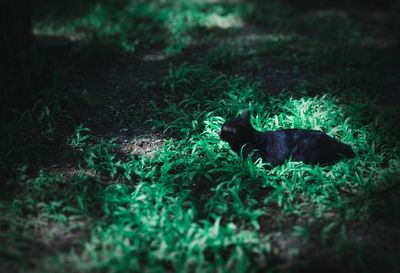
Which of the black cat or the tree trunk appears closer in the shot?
the black cat

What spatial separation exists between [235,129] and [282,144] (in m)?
0.50

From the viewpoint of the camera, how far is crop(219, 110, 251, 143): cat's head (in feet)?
12.2

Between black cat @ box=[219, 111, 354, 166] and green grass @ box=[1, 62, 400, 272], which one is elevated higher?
black cat @ box=[219, 111, 354, 166]

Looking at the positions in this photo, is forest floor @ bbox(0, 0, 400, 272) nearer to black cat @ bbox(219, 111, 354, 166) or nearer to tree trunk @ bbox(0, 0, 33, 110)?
black cat @ bbox(219, 111, 354, 166)

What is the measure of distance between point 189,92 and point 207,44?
169 centimetres

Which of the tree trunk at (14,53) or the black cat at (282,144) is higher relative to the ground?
the tree trunk at (14,53)

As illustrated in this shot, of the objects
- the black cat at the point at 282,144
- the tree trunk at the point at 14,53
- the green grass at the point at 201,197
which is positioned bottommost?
the green grass at the point at 201,197

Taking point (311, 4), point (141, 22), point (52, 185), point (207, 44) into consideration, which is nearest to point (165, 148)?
point (52, 185)

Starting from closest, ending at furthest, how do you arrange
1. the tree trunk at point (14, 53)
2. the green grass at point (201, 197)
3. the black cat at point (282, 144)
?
the green grass at point (201, 197)
the black cat at point (282, 144)
the tree trunk at point (14, 53)

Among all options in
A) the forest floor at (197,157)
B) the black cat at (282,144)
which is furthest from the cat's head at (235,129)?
the forest floor at (197,157)

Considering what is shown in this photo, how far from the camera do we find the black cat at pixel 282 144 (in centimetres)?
371

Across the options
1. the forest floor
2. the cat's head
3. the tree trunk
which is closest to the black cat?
the cat's head

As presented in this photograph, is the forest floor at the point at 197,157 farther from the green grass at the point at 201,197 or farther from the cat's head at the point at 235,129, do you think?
the cat's head at the point at 235,129

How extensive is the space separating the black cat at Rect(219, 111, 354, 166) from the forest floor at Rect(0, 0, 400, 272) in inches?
4.0
